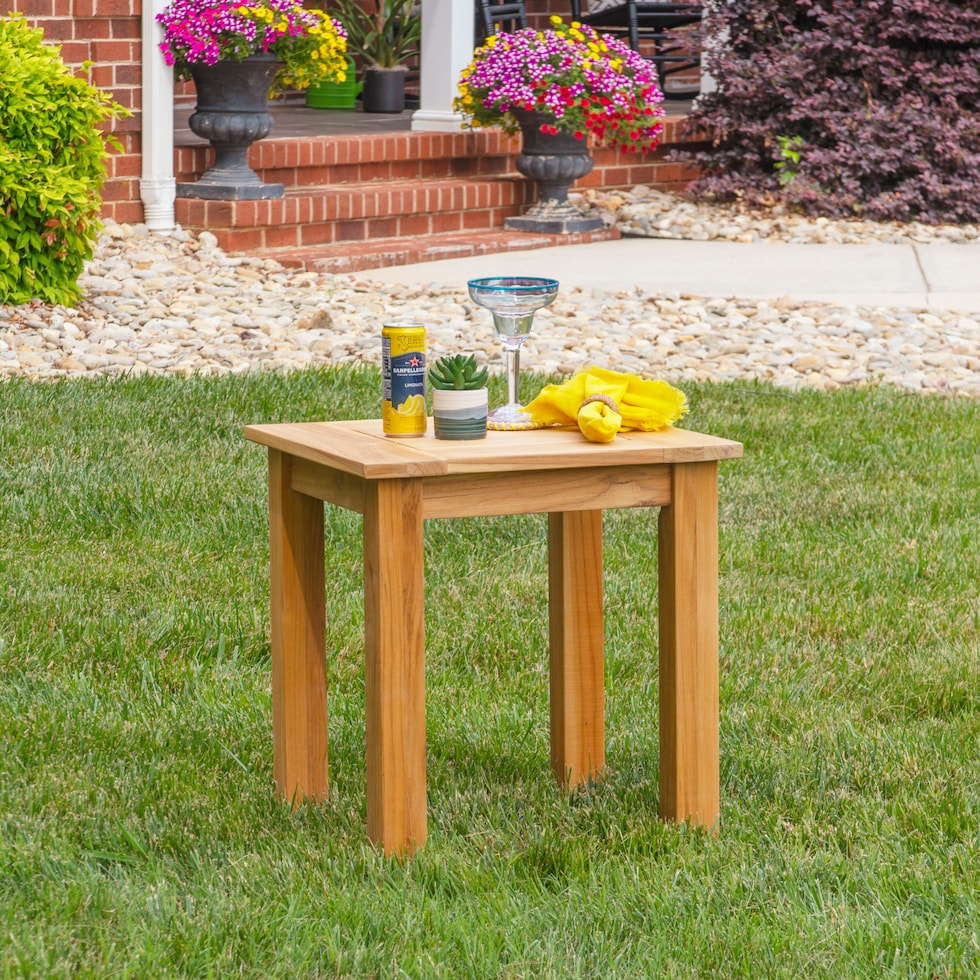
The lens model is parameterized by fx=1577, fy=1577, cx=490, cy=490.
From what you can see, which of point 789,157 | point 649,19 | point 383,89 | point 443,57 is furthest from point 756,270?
point 649,19

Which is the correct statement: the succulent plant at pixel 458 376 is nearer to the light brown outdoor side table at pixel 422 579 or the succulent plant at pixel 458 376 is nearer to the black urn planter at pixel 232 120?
the light brown outdoor side table at pixel 422 579

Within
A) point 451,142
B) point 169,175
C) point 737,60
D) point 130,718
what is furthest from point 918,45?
point 130,718

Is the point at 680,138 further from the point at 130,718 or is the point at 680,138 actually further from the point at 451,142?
the point at 130,718

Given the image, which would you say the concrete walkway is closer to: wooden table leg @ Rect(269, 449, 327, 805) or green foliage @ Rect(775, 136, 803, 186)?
green foliage @ Rect(775, 136, 803, 186)

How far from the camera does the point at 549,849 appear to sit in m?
2.56

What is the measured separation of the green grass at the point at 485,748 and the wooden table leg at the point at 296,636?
77 millimetres

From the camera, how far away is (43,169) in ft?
21.6

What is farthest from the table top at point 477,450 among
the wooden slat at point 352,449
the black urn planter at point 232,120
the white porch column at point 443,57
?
the white porch column at point 443,57

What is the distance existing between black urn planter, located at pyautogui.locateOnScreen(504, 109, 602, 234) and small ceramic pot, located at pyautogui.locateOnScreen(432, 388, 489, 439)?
283 inches

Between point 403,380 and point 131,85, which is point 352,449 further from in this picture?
point 131,85

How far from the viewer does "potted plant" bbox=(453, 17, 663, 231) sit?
9.20m

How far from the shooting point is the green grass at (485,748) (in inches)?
88.5

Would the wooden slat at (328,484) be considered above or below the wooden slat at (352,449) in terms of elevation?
below

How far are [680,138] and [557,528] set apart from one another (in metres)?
8.72
